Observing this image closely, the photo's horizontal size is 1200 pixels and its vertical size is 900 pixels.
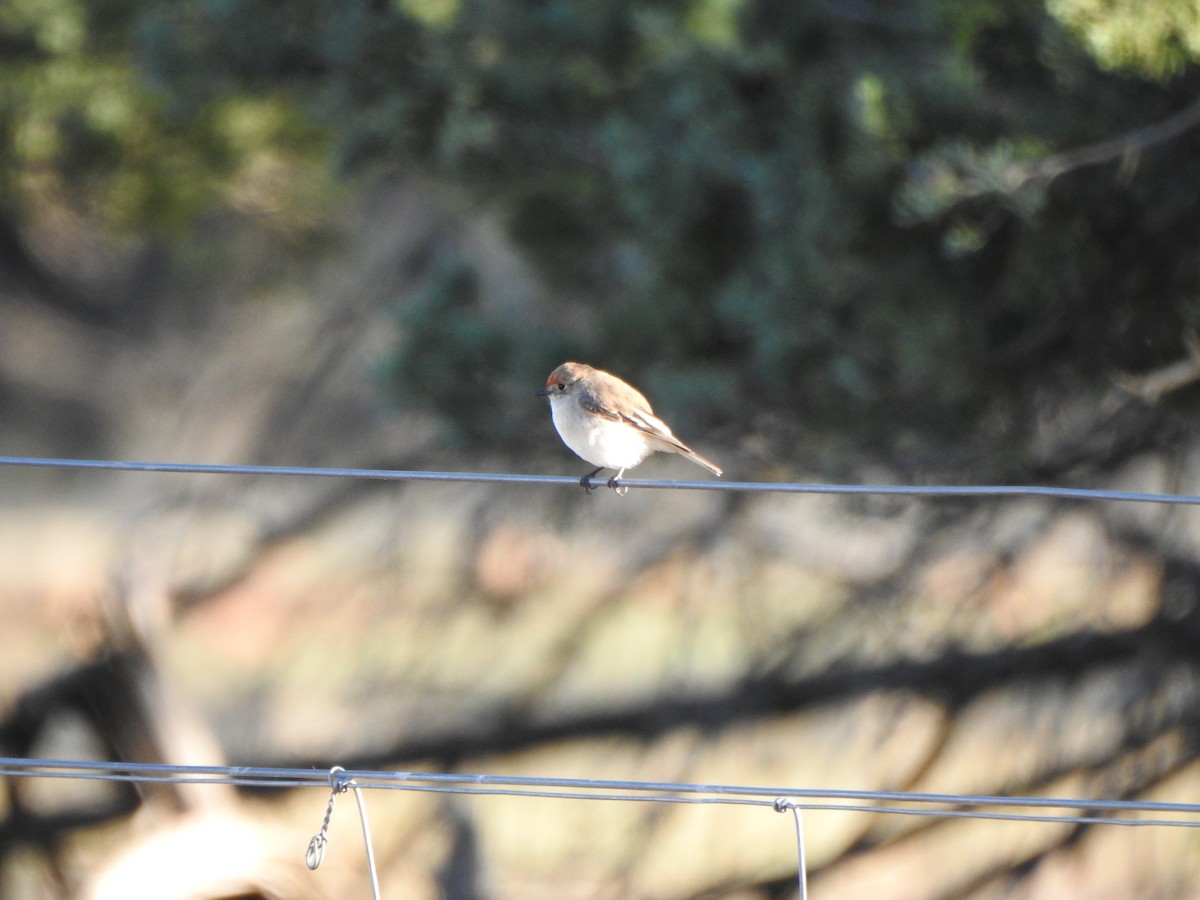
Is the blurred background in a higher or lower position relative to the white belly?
higher

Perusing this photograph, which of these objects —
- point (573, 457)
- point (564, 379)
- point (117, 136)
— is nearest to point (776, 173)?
point (564, 379)

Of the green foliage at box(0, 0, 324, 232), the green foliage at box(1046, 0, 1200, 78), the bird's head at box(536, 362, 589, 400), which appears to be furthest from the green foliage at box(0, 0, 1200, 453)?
the green foliage at box(0, 0, 324, 232)

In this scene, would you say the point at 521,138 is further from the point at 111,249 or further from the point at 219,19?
the point at 111,249

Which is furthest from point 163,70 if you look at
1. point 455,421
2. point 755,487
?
point 755,487

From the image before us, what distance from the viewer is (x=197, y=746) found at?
313 inches

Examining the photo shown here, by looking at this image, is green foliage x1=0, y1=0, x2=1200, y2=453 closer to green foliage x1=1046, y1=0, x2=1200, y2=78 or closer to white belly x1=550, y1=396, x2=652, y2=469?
green foliage x1=1046, y1=0, x2=1200, y2=78

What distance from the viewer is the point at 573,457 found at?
17.6ft

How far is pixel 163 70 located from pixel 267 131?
245cm

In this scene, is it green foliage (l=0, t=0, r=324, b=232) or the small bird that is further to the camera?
green foliage (l=0, t=0, r=324, b=232)

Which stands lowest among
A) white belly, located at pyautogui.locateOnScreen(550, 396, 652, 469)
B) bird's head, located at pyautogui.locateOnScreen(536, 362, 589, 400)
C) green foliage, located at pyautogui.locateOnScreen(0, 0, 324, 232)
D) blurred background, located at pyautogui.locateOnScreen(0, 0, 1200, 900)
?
white belly, located at pyautogui.locateOnScreen(550, 396, 652, 469)

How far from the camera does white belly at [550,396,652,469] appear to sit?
364 cm

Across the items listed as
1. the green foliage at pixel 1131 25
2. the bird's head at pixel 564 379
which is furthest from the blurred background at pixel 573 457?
the bird's head at pixel 564 379

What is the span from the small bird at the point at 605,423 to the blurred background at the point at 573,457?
2.42 ft

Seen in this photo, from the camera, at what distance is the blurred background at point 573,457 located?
3.97 meters
